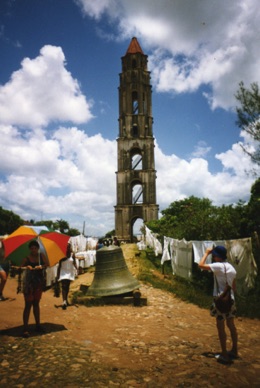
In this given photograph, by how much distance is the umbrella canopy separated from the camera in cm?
550

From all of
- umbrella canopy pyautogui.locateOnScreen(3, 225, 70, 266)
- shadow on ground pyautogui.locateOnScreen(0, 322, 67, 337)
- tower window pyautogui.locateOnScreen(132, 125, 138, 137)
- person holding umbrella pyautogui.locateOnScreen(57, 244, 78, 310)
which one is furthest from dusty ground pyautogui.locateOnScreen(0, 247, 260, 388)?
tower window pyautogui.locateOnScreen(132, 125, 138, 137)

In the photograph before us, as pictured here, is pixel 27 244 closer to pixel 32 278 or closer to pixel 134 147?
pixel 32 278

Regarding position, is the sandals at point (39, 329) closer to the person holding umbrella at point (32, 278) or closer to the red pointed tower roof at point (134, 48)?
the person holding umbrella at point (32, 278)

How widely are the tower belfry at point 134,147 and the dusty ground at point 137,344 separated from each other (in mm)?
27993

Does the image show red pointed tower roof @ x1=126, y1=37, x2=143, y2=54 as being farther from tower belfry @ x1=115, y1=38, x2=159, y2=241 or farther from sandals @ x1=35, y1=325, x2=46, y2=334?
sandals @ x1=35, y1=325, x2=46, y2=334

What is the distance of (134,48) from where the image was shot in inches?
1700

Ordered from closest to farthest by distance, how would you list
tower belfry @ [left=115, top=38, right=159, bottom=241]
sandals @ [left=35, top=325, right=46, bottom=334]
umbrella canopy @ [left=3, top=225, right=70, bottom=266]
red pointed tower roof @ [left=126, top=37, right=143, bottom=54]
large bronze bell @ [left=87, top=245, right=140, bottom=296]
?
1. sandals @ [left=35, top=325, right=46, bottom=334]
2. umbrella canopy @ [left=3, top=225, right=70, bottom=266]
3. large bronze bell @ [left=87, top=245, right=140, bottom=296]
4. tower belfry @ [left=115, top=38, right=159, bottom=241]
5. red pointed tower roof @ [left=126, top=37, right=143, bottom=54]

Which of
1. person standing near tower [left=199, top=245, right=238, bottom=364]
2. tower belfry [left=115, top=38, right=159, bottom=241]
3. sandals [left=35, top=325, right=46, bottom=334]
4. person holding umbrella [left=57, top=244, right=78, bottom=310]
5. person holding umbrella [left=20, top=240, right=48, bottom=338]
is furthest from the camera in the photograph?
tower belfry [left=115, top=38, right=159, bottom=241]

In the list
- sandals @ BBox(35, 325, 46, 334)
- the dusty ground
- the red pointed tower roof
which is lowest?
the dusty ground

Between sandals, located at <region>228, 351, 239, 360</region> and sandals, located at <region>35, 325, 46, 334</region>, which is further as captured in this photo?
sandals, located at <region>35, 325, 46, 334</region>

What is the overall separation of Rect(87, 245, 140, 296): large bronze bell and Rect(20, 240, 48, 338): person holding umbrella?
118 inches

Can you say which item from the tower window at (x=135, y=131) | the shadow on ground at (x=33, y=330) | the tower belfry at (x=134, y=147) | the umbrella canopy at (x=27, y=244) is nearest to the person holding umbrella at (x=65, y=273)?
the shadow on ground at (x=33, y=330)

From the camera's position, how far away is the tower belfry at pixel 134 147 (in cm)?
3616

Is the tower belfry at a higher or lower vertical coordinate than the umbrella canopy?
higher
